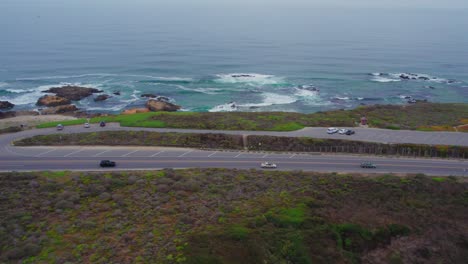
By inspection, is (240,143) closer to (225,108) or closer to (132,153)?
(132,153)

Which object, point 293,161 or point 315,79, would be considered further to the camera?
point 315,79

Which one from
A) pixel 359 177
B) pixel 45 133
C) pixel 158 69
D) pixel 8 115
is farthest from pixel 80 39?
pixel 359 177

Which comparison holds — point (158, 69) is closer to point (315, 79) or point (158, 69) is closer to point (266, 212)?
point (315, 79)

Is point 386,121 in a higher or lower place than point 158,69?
lower

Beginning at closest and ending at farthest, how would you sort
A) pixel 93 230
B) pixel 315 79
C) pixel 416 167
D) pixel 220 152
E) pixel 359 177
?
1. pixel 93 230
2. pixel 359 177
3. pixel 416 167
4. pixel 220 152
5. pixel 315 79

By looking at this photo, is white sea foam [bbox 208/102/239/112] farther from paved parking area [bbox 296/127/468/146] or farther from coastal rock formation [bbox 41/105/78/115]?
paved parking area [bbox 296/127/468/146]

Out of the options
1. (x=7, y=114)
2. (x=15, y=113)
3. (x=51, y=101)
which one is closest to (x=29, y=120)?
(x=7, y=114)

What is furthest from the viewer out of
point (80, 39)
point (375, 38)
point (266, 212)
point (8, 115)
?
point (375, 38)
